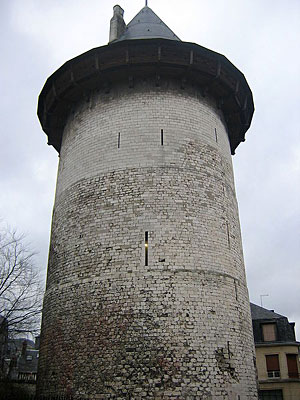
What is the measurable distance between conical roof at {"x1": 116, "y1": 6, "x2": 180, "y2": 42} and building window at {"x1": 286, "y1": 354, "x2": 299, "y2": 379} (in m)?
20.5

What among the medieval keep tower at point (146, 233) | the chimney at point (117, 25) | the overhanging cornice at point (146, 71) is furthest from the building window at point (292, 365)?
the chimney at point (117, 25)

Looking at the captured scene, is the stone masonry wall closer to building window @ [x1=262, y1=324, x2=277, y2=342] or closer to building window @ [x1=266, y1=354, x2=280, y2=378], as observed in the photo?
building window @ [x1=262, y1=324, x2=277, y2=342]

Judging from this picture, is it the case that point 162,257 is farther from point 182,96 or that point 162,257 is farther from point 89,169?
point 182,96

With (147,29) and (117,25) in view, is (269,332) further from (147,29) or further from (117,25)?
(117,25)

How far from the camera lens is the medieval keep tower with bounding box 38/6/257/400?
1052 centimetres

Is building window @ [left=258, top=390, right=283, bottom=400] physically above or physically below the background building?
below

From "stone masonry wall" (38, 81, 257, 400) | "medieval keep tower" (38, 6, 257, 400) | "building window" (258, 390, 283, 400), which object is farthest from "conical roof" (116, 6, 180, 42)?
"building window" (258, 390, 283, 400)

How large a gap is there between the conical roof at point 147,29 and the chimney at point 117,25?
0.30 meters

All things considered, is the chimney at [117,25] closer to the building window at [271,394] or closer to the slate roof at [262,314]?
the slate roof at [262,314]

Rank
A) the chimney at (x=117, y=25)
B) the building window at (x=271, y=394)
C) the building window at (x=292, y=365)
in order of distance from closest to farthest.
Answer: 1. the chimney at (x=117, y=25)
2. the building window at (x=271, y=394)
3. the building window at (x=292, y=365)

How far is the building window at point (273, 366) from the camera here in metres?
25.1

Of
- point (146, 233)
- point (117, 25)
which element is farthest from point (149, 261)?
point (117, 25)

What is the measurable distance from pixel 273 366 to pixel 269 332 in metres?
2.06

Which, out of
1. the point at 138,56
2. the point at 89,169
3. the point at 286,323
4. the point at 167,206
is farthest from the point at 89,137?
the point at 286,323
